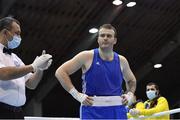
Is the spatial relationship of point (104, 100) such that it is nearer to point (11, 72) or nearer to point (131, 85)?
point (131, 85)

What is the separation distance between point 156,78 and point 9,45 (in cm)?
1339

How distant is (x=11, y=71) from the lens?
106 inches

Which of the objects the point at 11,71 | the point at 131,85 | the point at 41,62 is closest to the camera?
the point at 11,71

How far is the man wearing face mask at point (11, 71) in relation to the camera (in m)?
2.72

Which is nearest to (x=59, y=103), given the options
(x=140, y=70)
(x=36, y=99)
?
(x=36, y=99)

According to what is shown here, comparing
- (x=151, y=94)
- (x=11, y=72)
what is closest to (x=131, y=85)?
(x=11, y=72)

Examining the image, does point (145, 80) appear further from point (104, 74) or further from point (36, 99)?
point (104, 74)

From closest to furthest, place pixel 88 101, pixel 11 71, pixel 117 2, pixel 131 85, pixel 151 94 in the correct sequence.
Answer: pixel 11 71
pixel 88 101
pixel 131 85
pixel 151 94
pixel 117 2

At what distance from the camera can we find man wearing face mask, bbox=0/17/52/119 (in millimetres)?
2717

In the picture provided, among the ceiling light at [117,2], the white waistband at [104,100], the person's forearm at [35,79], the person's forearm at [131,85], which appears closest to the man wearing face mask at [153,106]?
the person's forearm at [131,85]

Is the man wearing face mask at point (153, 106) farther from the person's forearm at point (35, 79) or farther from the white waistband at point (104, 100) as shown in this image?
the person's forearm at point (35, 79)

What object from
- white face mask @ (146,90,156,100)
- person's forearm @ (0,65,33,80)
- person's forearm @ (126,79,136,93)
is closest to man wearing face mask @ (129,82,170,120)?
white face mask @ (146,90,156,100)

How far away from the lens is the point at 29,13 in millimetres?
9984

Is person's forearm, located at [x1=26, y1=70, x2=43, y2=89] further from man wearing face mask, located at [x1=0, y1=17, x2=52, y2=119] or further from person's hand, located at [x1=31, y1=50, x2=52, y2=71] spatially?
person's hand, located at [x1=31, y1=50, x2=52, y2=71]
